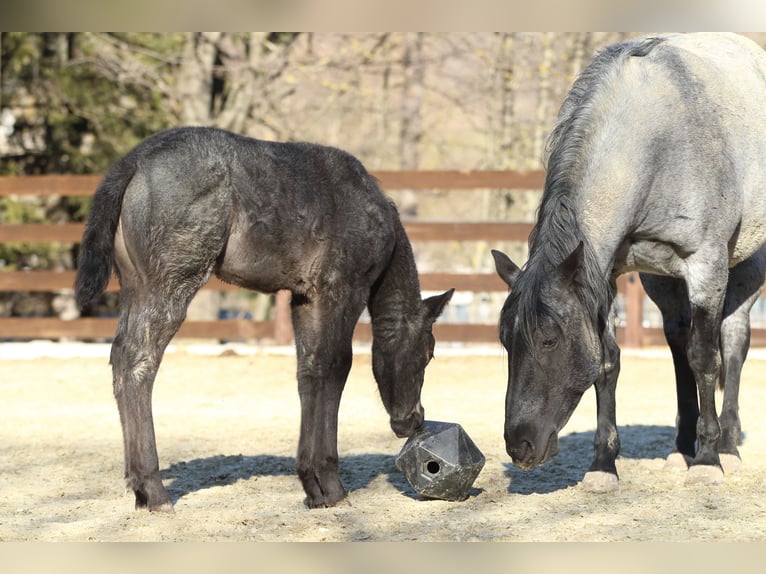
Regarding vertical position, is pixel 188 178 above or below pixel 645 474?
above

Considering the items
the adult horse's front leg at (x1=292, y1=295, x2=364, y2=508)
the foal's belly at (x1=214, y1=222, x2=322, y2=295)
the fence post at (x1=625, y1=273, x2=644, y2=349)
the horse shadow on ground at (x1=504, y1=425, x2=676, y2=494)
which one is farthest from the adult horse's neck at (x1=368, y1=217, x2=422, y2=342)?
the fence post at (x1=625, y1=273, x2=644, y2=349)

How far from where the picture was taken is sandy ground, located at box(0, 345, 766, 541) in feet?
15.0

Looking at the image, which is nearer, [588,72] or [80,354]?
[588,72]

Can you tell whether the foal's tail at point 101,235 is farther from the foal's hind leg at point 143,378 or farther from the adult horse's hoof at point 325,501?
the adult horse's hoof at point 325,501

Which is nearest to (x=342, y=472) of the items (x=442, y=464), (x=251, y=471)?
(x=251, y=471)

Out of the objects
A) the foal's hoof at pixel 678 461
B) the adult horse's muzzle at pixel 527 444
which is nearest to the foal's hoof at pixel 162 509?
the adult horse's muzzle at pixel 527 444

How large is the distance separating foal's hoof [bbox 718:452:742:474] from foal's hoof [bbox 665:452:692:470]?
191 millimetres

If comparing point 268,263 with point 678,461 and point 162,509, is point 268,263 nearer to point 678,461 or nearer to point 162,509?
point 162,509

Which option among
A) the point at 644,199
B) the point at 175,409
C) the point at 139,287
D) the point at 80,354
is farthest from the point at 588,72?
the point at 80,354

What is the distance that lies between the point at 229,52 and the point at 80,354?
20.3 ft

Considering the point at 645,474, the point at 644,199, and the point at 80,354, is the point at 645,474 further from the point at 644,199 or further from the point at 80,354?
the point at 80,354

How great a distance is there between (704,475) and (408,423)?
5.44ft

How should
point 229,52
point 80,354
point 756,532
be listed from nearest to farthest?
1. point 756,532
2. point 80,354
3. point 229,52

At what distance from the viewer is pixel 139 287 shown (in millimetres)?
4902
